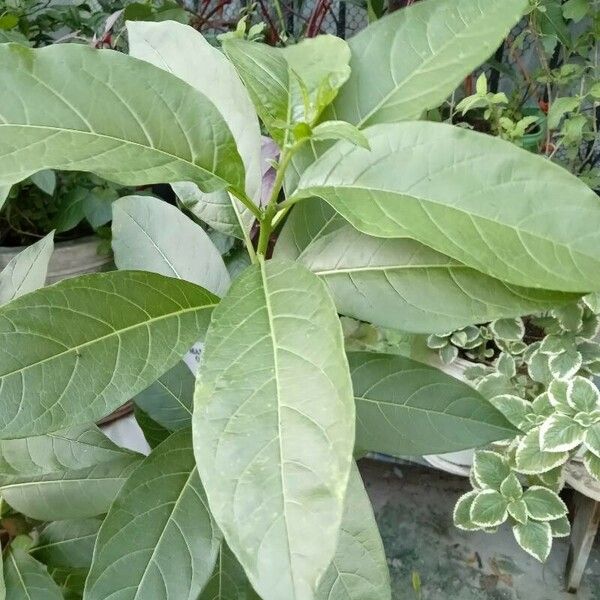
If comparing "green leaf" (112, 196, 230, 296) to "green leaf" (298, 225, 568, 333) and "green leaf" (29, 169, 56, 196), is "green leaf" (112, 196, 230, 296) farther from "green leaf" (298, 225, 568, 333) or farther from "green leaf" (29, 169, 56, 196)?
"green leaf" (29, 169, 56, 196)

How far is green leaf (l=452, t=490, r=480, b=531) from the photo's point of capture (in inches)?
39.7

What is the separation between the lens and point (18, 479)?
61 centimetres

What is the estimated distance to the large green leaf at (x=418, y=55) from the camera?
45 cm

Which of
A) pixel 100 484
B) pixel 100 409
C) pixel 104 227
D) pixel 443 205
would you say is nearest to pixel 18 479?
pixel 100 484

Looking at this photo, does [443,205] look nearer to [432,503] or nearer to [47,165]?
[47,165]

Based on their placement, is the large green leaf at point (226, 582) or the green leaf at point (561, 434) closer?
the large green leaf at point (226, 582)

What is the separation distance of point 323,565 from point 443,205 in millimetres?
215

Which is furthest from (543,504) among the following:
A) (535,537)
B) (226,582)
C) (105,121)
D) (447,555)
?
(105,121)

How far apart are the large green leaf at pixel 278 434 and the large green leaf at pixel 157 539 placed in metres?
0.18

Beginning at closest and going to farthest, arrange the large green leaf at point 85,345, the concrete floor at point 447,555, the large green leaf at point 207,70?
the large green leaf at point 85,345
the large green leaf at point 207,70
the concrete floor at point 447,555

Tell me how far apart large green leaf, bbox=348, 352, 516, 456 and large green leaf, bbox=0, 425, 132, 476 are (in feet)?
0.78

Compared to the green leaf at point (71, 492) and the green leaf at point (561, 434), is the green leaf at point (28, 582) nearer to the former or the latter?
the green leaf at point (71, 492)

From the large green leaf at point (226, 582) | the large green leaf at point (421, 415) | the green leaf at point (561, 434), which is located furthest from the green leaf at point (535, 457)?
the large green leaf at point (226, 582)

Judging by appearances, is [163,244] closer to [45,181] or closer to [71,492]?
[71,492]
